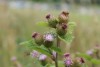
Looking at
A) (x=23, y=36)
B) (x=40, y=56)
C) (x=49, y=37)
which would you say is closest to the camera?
(x=49, y=37)

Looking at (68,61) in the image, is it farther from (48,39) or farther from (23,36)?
(23,36)

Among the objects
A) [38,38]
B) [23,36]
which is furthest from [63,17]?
[23,36]

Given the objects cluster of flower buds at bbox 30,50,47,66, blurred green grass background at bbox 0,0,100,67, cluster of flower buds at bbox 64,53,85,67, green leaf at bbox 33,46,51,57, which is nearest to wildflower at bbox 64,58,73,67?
cluster of flower buds at bbox 64,53,85,67

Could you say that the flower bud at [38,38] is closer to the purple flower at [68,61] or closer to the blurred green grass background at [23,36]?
the purple flower at [68,61]

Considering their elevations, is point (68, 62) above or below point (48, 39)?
below

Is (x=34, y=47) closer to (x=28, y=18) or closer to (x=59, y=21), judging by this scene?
(x=59, y=21)

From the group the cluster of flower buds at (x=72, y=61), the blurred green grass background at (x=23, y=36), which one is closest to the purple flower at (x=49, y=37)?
the cluster of flower buds at (x=72, y=61)

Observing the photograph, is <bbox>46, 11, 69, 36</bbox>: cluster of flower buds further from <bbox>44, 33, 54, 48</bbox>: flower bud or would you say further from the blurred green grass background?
the blurred green grass background
